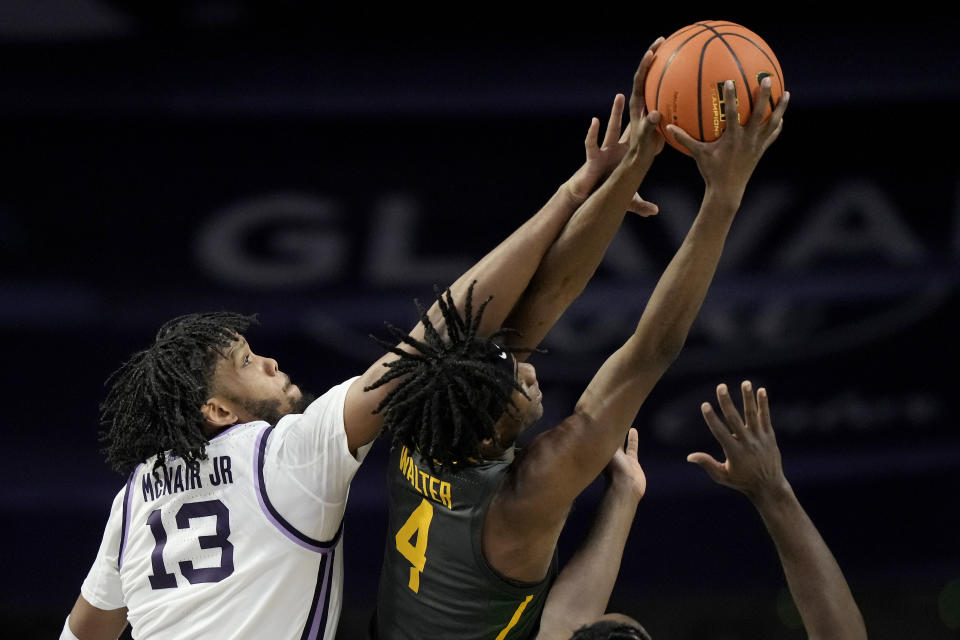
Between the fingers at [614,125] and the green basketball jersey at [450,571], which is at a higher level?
the fingers at [614,125]

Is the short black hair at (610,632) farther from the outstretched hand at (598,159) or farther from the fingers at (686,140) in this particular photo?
the outstretched hand at (598,159)

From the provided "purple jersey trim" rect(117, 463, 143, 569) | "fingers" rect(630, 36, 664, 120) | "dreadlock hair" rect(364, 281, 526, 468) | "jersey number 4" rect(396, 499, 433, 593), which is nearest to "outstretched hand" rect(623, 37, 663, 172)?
"fingers" rect(630, 36, 664, 120)

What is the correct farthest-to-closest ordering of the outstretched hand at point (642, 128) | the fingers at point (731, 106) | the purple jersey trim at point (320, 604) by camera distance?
the purple jersey trim at point (320, 604)
the outstretched hand at point (642, 128)
the fingers at point (731, 106)

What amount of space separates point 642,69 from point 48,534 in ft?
13.0

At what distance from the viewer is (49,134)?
5344 millimetres

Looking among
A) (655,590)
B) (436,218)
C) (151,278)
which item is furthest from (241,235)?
(655,590)

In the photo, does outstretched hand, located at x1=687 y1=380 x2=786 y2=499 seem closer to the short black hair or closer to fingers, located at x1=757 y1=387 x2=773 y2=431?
fingers, located at x1=757 y1=387 x2=773 y2=431

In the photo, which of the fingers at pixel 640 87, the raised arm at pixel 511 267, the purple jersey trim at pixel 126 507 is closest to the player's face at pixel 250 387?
the purple jersey trim at pixel 126 507

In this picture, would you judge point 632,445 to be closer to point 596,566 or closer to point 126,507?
point 596,566

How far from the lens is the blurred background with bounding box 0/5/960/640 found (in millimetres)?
5332

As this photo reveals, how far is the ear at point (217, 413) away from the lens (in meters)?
3.01

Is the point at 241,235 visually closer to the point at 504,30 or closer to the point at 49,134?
A: the point at 49,134

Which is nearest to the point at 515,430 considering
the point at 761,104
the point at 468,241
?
the point at 761,104

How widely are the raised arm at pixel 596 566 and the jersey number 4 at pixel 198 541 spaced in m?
0.77
